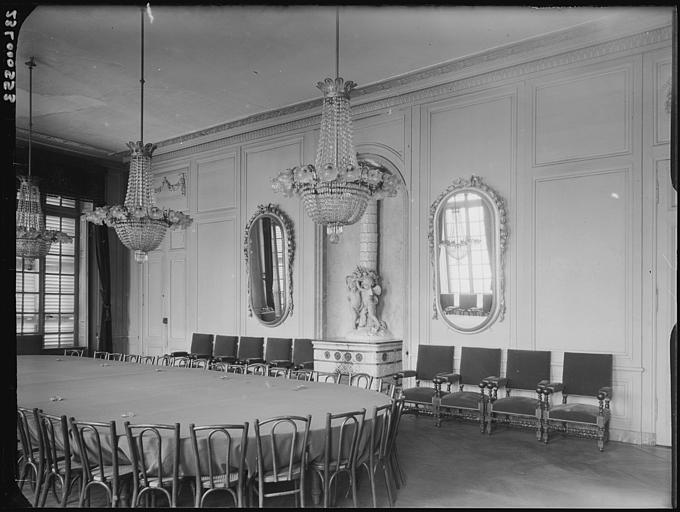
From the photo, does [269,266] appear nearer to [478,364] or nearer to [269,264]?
[269,264]

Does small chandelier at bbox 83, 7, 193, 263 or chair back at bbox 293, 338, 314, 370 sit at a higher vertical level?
small chandelier at bbox 83, 7, 193, 263

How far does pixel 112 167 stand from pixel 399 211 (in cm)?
679

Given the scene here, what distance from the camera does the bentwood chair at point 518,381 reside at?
21.6ft

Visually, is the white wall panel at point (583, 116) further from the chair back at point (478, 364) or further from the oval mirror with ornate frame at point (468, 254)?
the chair back at point (478, 364)

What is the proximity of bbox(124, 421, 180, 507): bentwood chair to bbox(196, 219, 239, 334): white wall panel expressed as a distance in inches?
268

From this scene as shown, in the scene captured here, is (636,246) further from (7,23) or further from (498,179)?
(7,23)

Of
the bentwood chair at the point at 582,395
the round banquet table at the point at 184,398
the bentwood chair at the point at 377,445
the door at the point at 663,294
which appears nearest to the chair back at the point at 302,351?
the round banquet table at the point at 184,398

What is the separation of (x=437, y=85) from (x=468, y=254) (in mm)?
2193

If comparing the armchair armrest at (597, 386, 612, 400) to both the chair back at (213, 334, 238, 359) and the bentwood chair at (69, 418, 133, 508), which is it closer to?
the bentwood chair at (69, 418, 133, 508)

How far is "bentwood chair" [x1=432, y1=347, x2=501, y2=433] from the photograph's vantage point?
6.82 m

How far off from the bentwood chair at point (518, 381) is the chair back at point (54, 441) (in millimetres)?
4127

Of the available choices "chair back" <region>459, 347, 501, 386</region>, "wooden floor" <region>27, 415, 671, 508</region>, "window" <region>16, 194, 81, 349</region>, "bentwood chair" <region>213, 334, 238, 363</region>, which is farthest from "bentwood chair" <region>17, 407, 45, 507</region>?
"window" <region>16, 194, 81, 349</region>

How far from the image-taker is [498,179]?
7.40 metres

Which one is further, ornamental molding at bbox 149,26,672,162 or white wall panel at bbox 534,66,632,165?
ornamental molding at bbox 149,26,672,162
